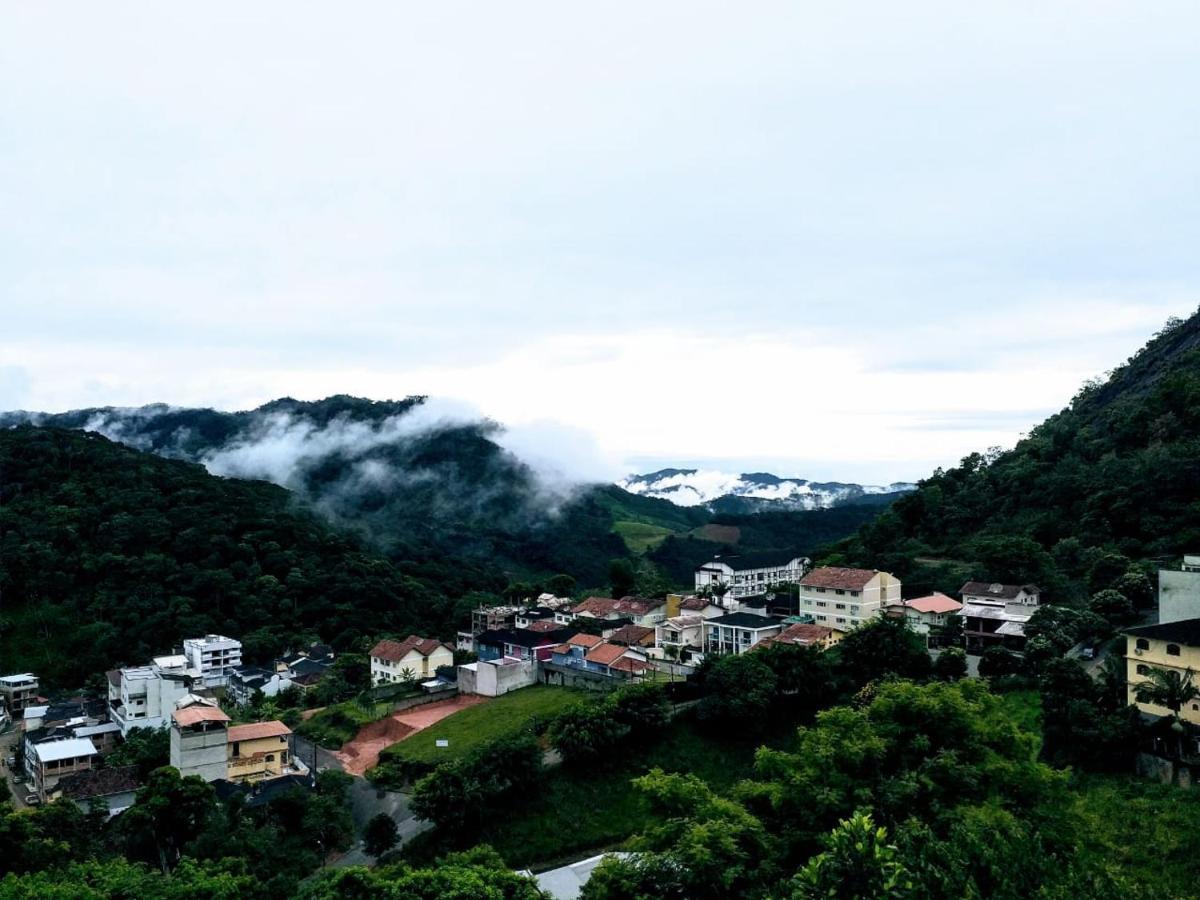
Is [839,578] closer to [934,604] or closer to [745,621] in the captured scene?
[934,604]

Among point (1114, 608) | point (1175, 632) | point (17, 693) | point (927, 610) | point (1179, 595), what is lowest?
point (17, 693)

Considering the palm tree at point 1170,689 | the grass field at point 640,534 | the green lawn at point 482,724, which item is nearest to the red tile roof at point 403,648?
the green lawn at point 482,724

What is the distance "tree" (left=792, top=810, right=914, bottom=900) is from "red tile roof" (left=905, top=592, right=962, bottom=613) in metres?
25.0

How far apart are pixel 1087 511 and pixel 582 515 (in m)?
66.2

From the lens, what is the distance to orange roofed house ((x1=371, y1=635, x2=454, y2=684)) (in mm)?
40219

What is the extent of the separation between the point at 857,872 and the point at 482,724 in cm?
2266

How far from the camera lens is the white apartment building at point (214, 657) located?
139 feet

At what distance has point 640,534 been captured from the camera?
104 metres

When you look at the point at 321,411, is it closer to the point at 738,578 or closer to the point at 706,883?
the point at 738,578

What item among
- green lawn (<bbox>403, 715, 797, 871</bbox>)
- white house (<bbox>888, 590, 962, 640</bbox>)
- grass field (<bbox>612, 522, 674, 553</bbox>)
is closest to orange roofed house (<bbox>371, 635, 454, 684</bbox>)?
green lawn (<bbox>403, 715, 797, 871</bbox>)

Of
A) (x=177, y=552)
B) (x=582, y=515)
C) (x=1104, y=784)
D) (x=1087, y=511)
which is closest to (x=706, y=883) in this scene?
(x=1104, y=784)

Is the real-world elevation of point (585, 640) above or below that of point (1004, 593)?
below

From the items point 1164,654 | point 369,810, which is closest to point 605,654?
point 369,810

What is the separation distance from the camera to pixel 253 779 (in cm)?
2884
